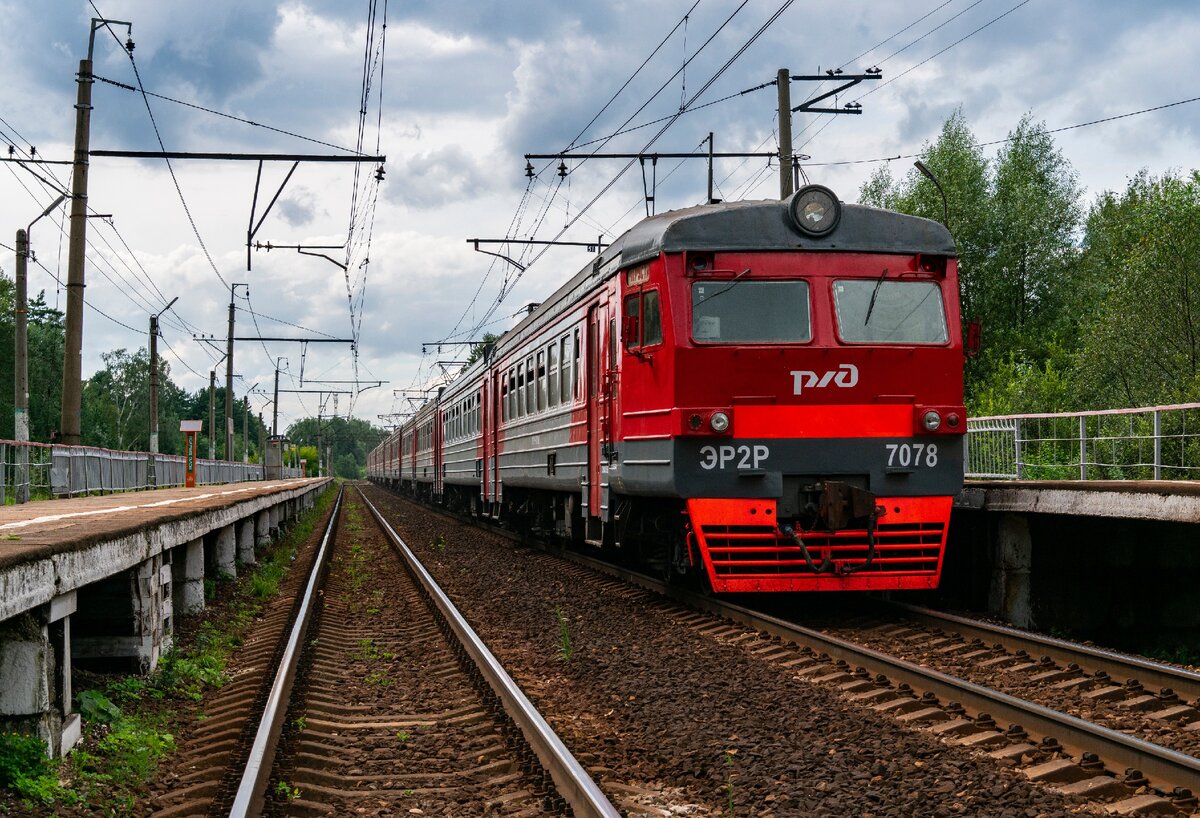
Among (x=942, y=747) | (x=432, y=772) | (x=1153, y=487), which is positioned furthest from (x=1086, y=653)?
(x=432, y=772)

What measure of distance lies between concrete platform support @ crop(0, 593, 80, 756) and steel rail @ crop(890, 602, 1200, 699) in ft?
18.1

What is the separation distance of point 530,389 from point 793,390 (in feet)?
23.7

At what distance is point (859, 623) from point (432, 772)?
4745 mm

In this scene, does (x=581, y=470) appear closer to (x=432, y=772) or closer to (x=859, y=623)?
(x=859, y=623)

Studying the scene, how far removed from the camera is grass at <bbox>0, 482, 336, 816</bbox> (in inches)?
198

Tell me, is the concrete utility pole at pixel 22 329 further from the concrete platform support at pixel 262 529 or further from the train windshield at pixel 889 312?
the train windshield at pixel 889 312

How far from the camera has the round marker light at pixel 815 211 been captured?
9797 mm

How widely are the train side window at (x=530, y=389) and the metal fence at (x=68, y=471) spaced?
21.9 feet

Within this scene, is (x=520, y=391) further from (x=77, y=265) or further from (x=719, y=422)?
(x=719, y=422)

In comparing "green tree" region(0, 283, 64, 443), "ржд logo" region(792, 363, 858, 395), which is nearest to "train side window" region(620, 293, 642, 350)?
"ржд logo" region(792, 363, 858, 395)

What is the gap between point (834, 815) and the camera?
15.2 feet

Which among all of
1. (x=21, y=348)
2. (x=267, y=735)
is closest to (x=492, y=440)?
(x=21, y=348)

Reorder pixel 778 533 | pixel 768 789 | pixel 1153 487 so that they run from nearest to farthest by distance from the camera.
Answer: pixel 768 789 < pixel 1153 487 < pixel 778 533

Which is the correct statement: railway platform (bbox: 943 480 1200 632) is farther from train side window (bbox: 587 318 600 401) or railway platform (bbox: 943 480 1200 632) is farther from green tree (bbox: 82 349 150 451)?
green tree (bbox: 82 349 150 451)
